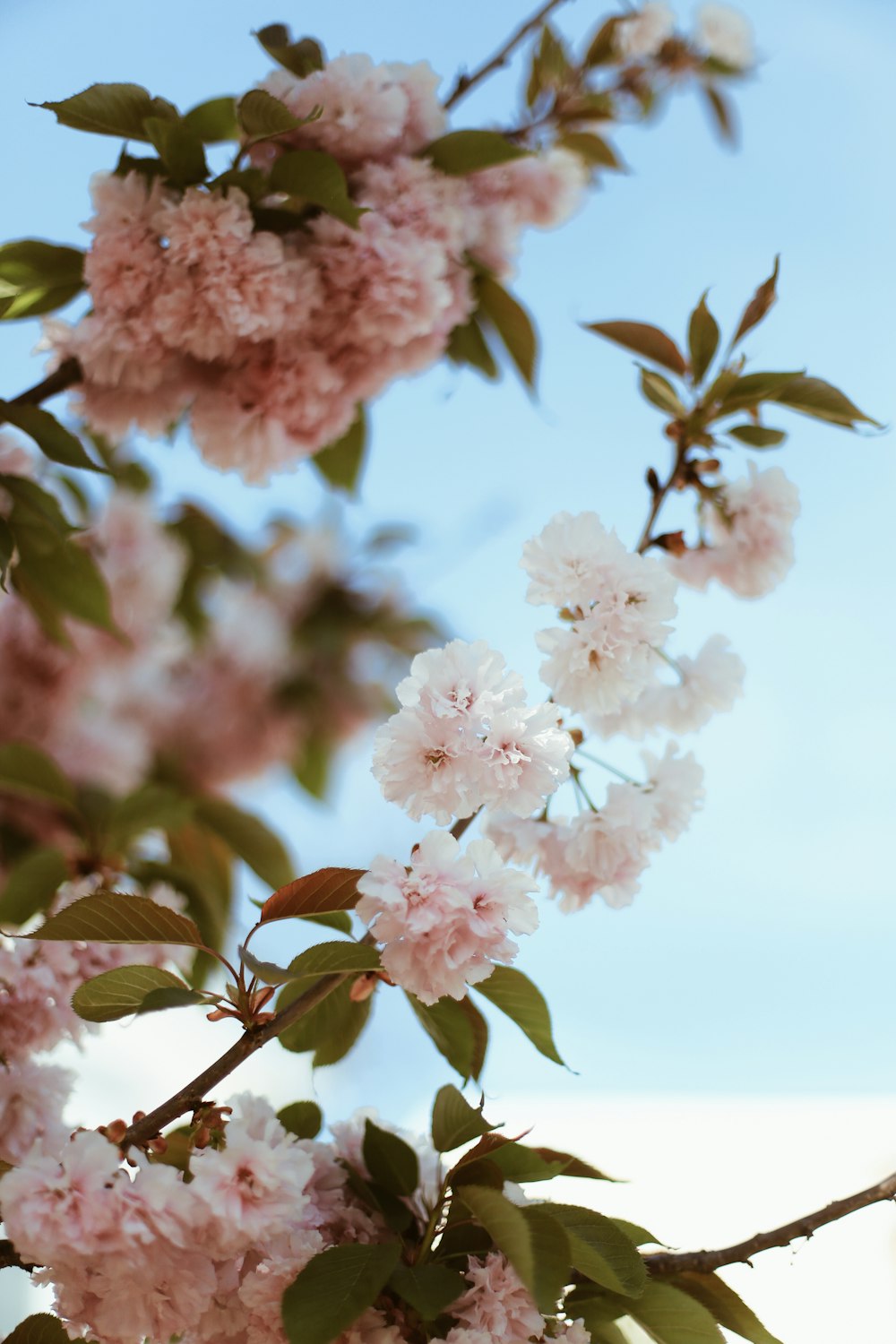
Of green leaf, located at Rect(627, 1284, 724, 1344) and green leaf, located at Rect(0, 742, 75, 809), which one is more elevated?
green leaf, located at Rect(0, 742, 75, 809)

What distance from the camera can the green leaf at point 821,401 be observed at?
0.75m

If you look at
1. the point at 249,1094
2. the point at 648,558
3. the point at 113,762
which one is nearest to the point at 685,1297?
the point at 249,1094

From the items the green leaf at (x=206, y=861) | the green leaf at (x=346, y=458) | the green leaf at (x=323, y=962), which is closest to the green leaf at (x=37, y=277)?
the green leaf at (x=346, y=458)

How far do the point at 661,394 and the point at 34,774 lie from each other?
1.97 feet

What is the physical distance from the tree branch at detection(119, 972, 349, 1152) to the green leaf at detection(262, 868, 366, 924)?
3 cm

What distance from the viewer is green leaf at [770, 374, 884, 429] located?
75 centimetres

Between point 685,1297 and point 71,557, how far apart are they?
2.16 ft

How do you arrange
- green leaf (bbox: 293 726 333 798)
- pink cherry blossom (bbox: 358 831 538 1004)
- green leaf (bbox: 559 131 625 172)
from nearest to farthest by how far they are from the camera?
pink cherry blossom (bbox: 358 831 538 1004), green leaf (bbox: 559 131 625 172), green leaf (bbox: 293 726 333 798)

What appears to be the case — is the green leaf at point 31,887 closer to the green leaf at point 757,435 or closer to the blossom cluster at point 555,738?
the blossom cluster at point 555,738

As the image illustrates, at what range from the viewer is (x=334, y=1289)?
1.60ft

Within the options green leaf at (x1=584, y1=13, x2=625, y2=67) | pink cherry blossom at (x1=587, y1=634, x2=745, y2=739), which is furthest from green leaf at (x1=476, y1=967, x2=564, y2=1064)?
green leaf at (x1=584, y1=13, x2=625, y2=67)

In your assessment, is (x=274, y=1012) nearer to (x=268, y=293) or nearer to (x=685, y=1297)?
(x=685, y=1297)

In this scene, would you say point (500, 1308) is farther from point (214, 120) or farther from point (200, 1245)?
point (214, 120)

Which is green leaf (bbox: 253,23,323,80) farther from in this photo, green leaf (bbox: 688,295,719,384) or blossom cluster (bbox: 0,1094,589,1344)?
blossom cluster (bbox: 0,1094,589,1344)
